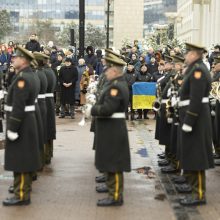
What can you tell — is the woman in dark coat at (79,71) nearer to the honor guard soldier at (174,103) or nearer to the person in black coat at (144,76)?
the person in black coat at (144,76)

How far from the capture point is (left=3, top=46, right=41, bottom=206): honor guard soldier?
850 centimetres

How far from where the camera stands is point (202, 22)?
63.8 metres

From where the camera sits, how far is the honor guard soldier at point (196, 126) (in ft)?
28.1

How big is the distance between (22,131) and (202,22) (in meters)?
56.7

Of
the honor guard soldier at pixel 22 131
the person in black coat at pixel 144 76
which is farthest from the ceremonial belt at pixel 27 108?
the person in black coat at pixel 144 76

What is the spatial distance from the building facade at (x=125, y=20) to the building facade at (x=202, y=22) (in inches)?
1377

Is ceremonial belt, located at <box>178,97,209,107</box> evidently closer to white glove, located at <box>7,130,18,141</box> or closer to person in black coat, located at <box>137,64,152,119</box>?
white glove, located at <box>7,130,18,141</box>

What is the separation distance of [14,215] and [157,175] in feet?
11.1

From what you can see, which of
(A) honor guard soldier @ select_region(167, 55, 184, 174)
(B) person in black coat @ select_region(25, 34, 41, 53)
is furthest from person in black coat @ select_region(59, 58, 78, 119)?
(A) honor guard soldier @ select_region(167, 55, 184, 174)

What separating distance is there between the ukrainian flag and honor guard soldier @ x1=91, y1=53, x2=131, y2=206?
37.6 feet

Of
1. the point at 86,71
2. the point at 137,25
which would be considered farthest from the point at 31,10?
the point at 86,71

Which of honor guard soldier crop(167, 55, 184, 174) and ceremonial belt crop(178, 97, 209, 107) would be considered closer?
ceremonial belt crop(178, 97, 209, 107)

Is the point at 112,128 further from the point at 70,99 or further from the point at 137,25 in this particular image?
the point at 137,25

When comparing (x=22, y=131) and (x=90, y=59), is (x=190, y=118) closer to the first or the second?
(x=22, y=131)
